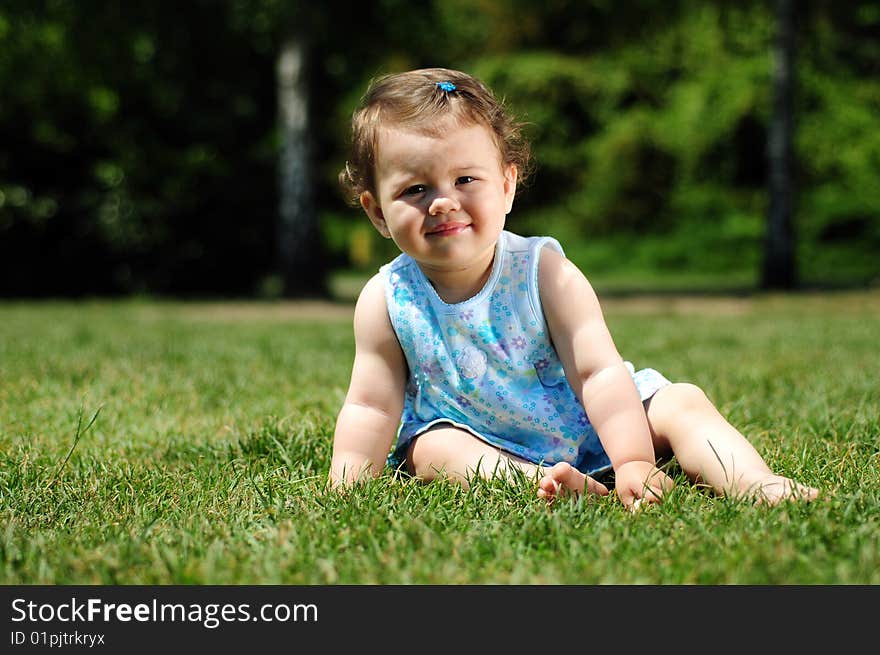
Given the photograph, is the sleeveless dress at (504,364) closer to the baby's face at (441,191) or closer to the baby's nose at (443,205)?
the baby's face at (441,191)

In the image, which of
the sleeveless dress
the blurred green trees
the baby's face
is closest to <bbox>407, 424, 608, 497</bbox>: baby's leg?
the sleeveless dress

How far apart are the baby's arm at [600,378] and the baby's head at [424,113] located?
1.19 feet

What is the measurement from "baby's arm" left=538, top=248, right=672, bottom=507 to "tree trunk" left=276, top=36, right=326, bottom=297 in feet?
32.1

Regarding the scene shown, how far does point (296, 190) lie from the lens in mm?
12430

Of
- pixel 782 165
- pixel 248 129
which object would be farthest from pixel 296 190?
pixel 782 165

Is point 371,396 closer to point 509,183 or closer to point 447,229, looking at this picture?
point 447,229

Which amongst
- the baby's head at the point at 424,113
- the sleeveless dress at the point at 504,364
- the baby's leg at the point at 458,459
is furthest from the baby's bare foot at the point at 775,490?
the baby's head at the point at 424,113

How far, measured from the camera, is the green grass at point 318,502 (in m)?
1.96

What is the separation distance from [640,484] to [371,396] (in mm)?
802

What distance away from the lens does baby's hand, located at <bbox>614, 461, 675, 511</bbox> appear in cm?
244

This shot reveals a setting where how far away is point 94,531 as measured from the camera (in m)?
2.29

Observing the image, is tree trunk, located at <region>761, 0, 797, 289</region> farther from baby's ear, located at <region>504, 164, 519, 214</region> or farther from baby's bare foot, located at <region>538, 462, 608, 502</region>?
baby's bare foot, located at <region>538, 462, 608, 502</region>
